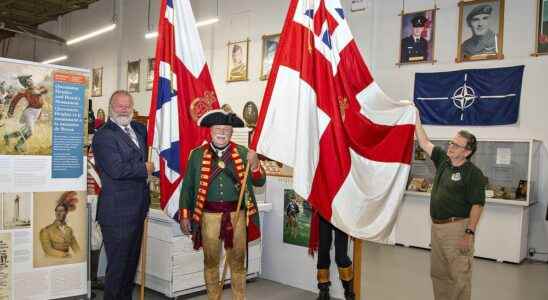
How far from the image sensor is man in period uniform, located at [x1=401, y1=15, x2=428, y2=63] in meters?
7.94

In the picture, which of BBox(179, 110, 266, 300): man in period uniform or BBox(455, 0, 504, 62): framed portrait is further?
BBox(455, 0, 504, 62): framed portrait

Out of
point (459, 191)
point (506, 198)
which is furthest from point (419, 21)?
point (459, 191)

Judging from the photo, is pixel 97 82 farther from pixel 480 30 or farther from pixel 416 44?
pixel 480 30

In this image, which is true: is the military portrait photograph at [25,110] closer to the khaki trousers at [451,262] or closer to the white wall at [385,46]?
the khaki trousers at [451,262]

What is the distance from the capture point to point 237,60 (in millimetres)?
11086

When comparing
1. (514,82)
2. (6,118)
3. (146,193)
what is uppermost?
(514,82)

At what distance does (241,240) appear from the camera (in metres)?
3.24

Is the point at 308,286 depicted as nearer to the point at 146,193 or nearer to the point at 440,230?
the point at 440,230

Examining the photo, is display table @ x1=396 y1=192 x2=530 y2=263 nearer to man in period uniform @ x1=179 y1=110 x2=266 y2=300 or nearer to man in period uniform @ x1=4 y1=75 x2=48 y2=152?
man in period uniform @ x1=179 y1=110 x2=266 y2=300

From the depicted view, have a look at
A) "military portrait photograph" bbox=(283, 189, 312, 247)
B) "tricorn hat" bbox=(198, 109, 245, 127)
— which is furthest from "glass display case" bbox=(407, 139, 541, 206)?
"tricorn hat" bbox=(198, 109, 245, 127)

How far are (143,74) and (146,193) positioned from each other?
10.7 meters

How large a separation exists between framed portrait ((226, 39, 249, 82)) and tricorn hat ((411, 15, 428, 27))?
421 centimetres

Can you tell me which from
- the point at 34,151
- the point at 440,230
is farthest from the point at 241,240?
the point at 34,151

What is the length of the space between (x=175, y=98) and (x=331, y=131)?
132 cm
